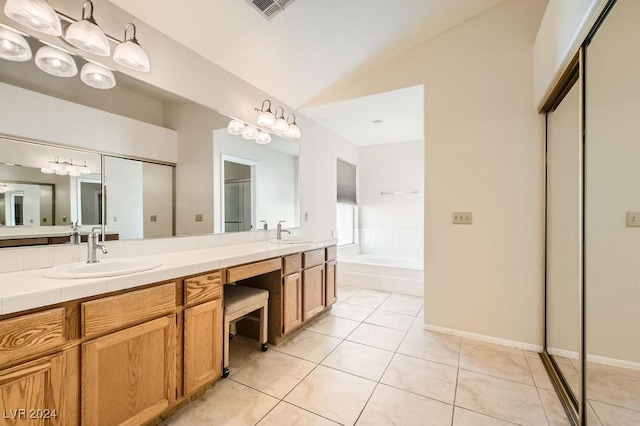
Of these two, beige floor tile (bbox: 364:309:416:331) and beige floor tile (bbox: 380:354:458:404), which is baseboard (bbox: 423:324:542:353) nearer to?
beige floor tile (bbox: 364:309:416:331)

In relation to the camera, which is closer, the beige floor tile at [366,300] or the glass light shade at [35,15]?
the glass light shade at [35,15]

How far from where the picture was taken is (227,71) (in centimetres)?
247

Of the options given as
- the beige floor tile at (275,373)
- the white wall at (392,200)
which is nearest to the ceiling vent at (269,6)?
the beige floor tile at (275,373)

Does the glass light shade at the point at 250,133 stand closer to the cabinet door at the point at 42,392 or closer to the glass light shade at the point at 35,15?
the glass light shade at the point at 35,15

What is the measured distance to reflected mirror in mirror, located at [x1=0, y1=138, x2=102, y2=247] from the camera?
1399 millimetres

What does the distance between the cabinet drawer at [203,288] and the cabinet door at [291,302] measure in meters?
0.70

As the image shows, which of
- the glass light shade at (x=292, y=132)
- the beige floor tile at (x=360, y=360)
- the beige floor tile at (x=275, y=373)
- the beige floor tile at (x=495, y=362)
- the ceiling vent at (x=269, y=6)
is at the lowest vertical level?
the beige floor tile at (x=495, y=362)

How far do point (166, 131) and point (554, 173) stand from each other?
9.42 feet

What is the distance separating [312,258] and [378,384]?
1186mm

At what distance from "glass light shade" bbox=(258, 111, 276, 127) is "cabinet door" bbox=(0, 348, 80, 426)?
7.23 ft

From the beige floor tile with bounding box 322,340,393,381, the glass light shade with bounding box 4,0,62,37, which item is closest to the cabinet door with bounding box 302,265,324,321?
the beige floor tile with bounding box 322,340,393,381

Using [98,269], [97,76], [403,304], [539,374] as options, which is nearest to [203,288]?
[98,269]

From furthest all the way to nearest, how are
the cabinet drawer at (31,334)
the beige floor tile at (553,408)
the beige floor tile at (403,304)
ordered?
1. the beige floor tile at (403,304)
2. the beige floor tile at (553,408)
3. the cabinet drawer at (31,334)

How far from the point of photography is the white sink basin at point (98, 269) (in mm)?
1222
